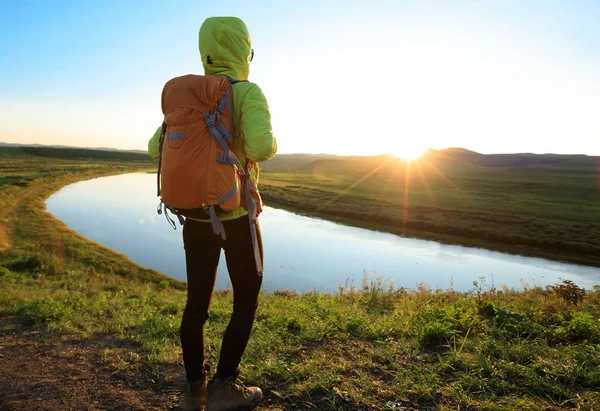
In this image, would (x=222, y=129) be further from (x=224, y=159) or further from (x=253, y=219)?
(x=253, y=219)

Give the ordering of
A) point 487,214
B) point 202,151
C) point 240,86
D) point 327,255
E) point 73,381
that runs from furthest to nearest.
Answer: point 487,214 < point 327,255 < point 73,381 < point 240,86 < point 202,151

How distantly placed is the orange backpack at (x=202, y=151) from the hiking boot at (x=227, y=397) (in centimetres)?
117

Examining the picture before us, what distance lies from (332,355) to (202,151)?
2.60m

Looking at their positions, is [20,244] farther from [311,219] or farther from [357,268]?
[311,219]

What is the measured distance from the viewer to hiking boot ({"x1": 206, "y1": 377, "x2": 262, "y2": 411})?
2.84m

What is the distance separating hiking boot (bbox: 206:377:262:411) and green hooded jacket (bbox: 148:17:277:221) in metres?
1.25

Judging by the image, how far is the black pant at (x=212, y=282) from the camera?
2.64 m

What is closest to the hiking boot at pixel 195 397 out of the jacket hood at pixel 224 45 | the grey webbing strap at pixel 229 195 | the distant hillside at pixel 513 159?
the grey webbing strap at pixel 229 195

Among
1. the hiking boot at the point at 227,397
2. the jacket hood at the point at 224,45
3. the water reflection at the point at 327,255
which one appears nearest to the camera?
the jacket hood at the point at 224,45

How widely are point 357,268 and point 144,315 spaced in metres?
17.3

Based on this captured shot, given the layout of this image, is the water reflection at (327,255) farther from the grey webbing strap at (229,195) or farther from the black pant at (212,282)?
the grey webbing strap at (229,195)

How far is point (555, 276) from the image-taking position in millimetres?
21516

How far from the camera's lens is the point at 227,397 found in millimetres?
2877

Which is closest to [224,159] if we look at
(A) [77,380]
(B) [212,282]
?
(B) [212,282]
